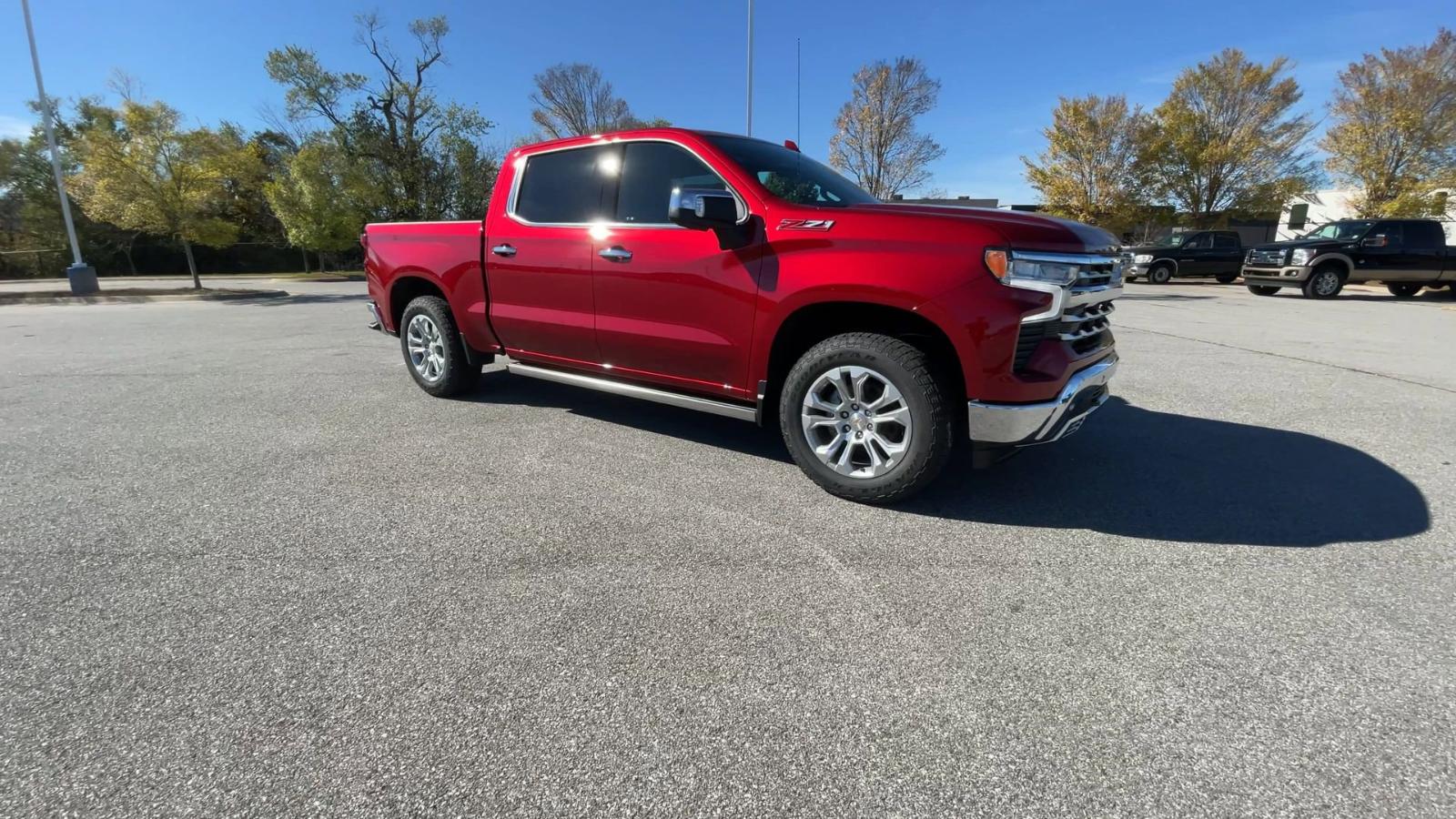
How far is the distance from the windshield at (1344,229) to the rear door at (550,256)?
65.7ft

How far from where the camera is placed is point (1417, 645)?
213cm

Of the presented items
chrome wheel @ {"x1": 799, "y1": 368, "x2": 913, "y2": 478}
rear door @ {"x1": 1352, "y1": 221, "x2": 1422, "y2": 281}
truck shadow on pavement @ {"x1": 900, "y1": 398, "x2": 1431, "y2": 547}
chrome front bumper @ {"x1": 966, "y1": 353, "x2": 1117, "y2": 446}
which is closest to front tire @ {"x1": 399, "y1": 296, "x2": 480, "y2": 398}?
chrome wheel @ {"x1": 799, "y1": 368, "x2": 913, "y2": 478}

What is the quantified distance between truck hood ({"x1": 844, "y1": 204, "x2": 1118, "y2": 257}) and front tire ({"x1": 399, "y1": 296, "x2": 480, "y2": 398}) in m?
3.43

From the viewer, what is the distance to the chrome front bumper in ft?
9.41

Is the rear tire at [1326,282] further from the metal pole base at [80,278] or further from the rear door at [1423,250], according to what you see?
the metal pole base at [80,278]

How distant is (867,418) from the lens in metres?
3.20

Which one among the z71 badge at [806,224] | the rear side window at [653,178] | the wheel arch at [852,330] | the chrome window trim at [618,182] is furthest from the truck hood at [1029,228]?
the rear side window at [653,178]

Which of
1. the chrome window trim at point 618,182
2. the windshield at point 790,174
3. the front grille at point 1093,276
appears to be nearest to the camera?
the front grille at point 1093,276

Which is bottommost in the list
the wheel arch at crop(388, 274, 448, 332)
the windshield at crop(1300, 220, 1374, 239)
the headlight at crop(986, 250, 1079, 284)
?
the wheel arch at crop(388, 274, 448, 332)

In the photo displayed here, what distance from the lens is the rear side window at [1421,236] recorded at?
15383mm

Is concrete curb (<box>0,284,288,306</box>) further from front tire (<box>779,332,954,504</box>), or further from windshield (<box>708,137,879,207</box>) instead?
front tire (<box>779,332,954,504</box>)

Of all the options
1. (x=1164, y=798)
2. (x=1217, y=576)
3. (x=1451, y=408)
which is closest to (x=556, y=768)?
(x=1164, y=798)

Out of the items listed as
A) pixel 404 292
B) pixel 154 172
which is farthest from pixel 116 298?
pixel 404 292

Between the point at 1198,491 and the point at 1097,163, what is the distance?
34.4 meters
